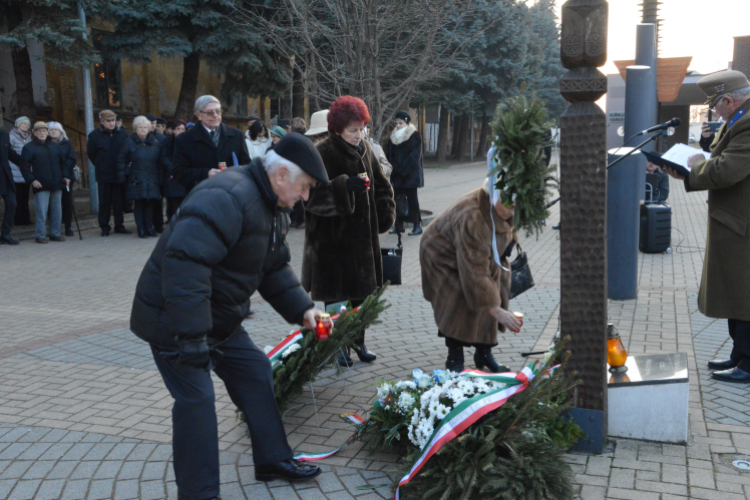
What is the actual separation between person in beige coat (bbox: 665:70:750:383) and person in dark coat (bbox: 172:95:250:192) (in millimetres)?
3903

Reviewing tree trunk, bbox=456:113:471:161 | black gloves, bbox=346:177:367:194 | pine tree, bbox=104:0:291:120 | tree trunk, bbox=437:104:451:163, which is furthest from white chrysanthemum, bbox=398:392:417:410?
tree trunk, bbox=456:113:471:161

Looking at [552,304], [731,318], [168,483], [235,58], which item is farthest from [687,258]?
[235,58]

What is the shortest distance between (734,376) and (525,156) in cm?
249

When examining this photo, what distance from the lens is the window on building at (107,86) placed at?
2275cm

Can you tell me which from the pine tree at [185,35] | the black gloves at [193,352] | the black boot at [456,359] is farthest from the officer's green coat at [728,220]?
the pine tree at [185,35]

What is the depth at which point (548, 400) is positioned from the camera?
3.44 metres

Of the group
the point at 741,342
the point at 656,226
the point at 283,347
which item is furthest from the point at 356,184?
the point at 656,226

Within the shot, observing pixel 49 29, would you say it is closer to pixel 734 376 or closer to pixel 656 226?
pixel 656 226

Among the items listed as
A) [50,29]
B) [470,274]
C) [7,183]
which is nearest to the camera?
[470,274]

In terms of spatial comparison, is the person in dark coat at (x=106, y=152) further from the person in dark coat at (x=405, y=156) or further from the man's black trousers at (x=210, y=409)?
the man's black trousers at (x=210, y=409)

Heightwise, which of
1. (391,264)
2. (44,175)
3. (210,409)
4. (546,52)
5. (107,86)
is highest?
(546,52)

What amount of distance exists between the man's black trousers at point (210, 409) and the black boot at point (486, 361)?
6.28 ft

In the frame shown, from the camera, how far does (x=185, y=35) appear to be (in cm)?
1727

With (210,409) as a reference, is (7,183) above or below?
above
